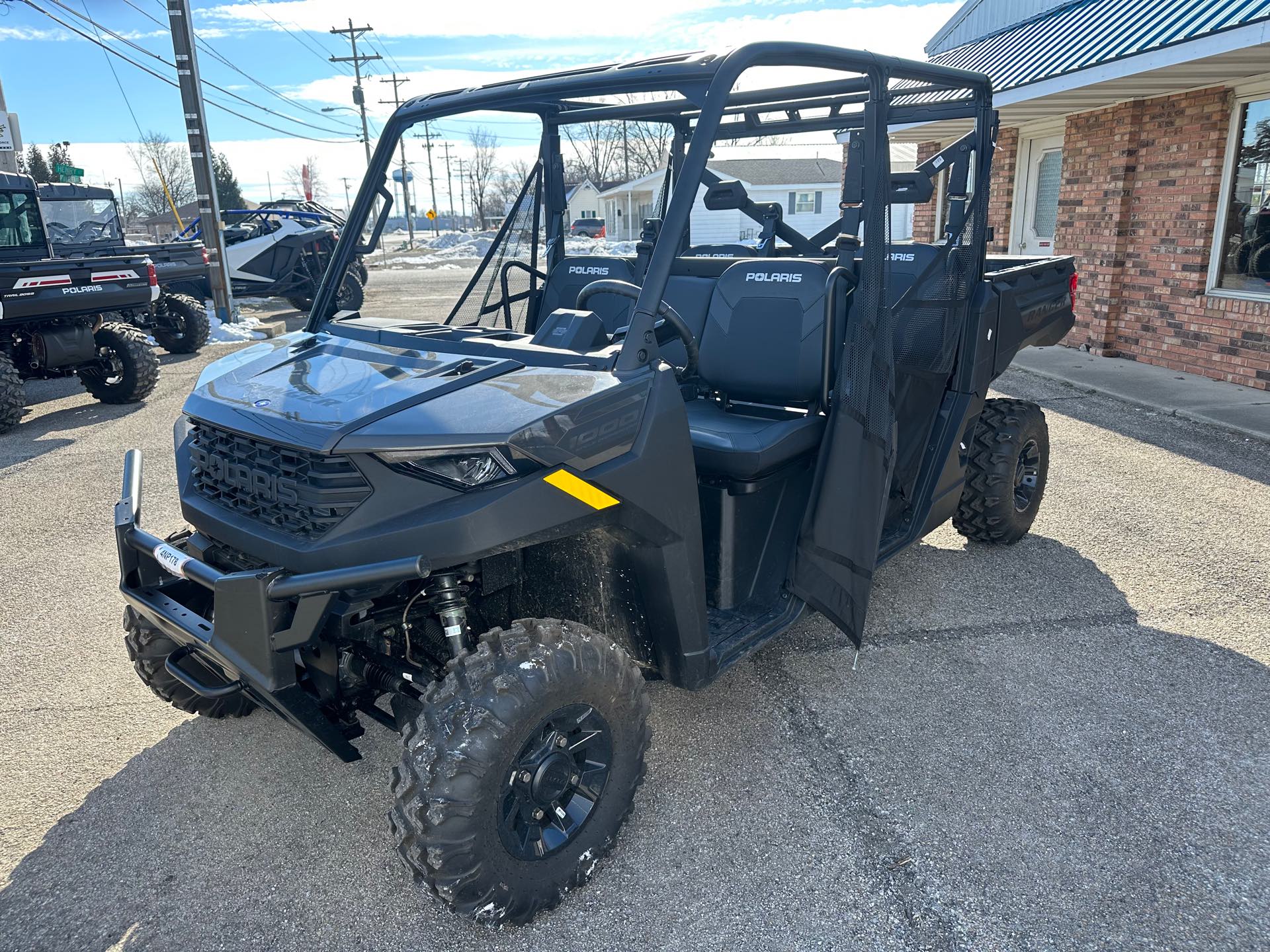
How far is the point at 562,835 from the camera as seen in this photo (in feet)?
8.14

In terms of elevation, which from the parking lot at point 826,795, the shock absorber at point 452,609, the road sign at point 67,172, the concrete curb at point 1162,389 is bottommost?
the parking lot at point 826,795

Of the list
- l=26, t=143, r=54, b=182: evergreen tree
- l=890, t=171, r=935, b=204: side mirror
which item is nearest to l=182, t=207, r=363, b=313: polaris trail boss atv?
l=890, t=171, r=935, b=204: side mirror

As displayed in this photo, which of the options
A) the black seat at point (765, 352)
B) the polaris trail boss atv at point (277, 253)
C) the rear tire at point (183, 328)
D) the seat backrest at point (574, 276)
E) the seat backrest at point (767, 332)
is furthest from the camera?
the polaris trail boss atv at point (277, 253)

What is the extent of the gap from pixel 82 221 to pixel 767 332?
14.4 meters

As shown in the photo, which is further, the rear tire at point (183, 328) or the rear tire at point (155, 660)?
the rear tire at point (183, 328)

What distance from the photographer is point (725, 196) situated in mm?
4328

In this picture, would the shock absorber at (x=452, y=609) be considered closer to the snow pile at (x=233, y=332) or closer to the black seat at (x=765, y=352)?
the black seat at (x=765, y=352)

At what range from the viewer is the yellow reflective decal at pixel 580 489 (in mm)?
2314

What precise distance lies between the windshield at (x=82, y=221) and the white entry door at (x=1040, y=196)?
1305 cm

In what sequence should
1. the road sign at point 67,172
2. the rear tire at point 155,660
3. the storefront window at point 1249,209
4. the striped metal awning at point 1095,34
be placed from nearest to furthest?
the rear tire at point 155,660, the striped metal awning at point 1095,34, the storefront window at point 1249,209, the road sign at point 67,172

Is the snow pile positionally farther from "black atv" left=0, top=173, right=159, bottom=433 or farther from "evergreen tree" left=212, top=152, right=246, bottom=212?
"evergreen tree" left=212, top=152, right=246, bottom=212

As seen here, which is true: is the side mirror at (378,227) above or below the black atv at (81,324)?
above

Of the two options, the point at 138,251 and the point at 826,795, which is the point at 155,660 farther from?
the point at 138,251

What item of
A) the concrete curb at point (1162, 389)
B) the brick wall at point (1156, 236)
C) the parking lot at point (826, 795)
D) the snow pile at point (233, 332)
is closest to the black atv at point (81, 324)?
the snow pile at point (233, 332)
